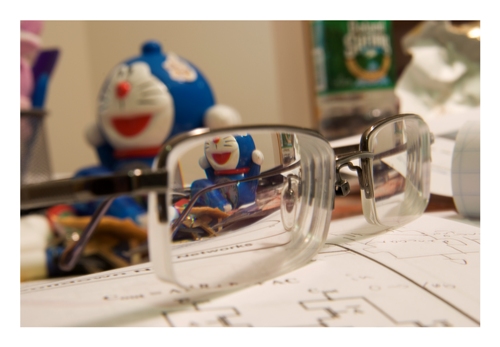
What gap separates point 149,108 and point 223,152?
48 cm

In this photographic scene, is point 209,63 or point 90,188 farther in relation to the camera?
point 209,63

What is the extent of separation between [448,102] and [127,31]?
72 cm

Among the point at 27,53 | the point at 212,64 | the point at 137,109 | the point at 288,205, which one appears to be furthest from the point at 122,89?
the point at 288,205

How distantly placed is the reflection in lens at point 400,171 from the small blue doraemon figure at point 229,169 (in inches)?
5.6

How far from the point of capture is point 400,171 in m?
0.47

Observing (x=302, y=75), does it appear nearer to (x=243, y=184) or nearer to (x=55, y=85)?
(x=55, y=85)

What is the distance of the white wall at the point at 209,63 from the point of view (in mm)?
1034

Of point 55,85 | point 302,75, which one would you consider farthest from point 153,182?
point 55,85

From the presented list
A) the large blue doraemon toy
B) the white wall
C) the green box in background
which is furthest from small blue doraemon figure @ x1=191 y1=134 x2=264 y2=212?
the white wall

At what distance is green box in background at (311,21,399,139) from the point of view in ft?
2.78

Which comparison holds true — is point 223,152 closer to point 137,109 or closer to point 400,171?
point 400,171

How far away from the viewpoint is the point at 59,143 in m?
1.07

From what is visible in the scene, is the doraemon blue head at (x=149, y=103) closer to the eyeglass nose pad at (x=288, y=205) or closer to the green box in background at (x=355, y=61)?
the green box in background at (x=355, y=61)

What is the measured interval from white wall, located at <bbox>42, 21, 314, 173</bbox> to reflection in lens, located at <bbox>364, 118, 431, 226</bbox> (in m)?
0.54
